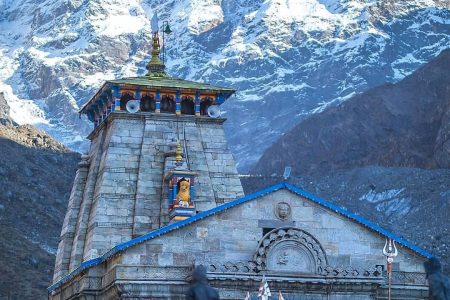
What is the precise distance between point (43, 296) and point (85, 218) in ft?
320

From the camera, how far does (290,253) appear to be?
39875 mm

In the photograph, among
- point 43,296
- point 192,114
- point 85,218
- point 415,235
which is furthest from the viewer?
point 415,235

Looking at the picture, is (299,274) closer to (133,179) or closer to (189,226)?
(189,226)

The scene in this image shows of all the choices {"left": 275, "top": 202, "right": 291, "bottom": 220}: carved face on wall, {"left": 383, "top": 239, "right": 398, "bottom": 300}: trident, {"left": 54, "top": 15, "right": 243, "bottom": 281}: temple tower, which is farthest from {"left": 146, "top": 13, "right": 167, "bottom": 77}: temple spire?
{"left": 383, "top": 239, "right": 398, "bottom": 300}: trident

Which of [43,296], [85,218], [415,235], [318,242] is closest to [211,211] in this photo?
[318,242]

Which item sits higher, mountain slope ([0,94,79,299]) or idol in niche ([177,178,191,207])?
mountain slope ([0,94,79,299])

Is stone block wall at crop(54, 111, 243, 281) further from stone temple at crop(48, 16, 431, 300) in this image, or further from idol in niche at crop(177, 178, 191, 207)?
idol in niche at crop(177, 178, 191, 207)

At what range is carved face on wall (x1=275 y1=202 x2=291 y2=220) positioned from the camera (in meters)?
40.4

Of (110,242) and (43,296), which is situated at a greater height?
(43,296)

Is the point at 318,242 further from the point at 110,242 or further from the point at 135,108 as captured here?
the point at 135,108

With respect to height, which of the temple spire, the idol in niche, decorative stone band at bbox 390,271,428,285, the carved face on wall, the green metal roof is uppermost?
the temple spire

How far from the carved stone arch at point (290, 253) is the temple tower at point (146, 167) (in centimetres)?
430

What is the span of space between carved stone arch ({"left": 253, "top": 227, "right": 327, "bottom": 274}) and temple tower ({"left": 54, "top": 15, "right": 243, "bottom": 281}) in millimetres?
4296

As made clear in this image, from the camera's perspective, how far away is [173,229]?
128ft
